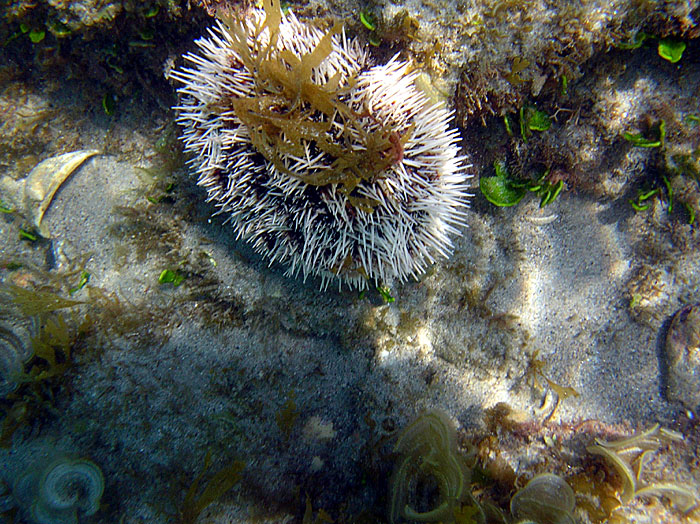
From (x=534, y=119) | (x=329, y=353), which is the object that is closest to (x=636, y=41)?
(x=534, y=119)

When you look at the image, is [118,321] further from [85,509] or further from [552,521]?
[552,521]

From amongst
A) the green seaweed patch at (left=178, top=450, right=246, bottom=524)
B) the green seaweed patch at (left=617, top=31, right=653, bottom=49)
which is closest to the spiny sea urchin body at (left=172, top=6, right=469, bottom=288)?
the green seaweed patch at (left=617, top=31, right=653, bottom=49)

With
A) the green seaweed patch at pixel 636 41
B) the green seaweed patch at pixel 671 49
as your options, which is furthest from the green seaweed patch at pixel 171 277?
the green seaweed patch at pixel 671 49

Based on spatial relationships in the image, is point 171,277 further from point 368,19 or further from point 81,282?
point 368,19

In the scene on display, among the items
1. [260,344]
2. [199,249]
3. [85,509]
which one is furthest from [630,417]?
[85,509]

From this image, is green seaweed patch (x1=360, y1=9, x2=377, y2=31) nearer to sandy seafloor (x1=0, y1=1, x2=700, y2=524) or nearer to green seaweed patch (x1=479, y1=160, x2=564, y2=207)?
green seaweed patch (x1=479, y1=160, x2=564, y2=207)

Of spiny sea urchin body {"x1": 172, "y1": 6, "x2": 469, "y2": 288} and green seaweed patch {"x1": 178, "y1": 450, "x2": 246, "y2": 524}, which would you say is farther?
green seaweed patch {"x1": 178, "y1": 450, "x2": 246, "y2": 524}
